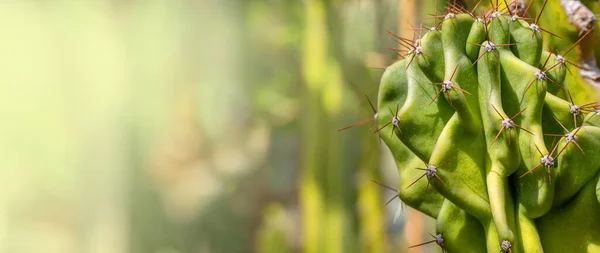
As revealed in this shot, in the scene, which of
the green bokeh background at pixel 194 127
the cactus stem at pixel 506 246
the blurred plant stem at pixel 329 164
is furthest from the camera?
the blurred plant stem at pixel 329 164

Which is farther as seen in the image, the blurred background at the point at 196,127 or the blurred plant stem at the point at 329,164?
the blurred plant stem at the point at 329,164

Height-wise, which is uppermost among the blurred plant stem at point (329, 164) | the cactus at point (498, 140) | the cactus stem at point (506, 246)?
the cactus at point (498, 140)

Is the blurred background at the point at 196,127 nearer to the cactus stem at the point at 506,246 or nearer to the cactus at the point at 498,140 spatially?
the cactus at the point at 498,140

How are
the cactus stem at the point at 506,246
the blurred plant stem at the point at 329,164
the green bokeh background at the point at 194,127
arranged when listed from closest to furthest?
the cactus stem at the point at 506,246 < the green bokeh background at the point at 194,127 < the blurred plant stem at the point at 329,164

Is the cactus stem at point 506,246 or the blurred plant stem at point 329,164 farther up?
the cactus stem at point 506,246

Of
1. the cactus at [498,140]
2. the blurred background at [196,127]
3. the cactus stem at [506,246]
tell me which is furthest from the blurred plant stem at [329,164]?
the cactus stem at [506,246]

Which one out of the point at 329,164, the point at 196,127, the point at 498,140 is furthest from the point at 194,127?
the point at 498,140

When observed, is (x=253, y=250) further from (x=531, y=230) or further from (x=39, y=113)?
(x=531, y=230)
